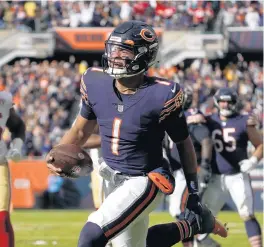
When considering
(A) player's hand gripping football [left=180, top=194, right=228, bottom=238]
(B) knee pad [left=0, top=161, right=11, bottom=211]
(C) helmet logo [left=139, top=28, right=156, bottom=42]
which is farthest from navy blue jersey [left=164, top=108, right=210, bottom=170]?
(C) helmet logo [left=139, top=28, right=156, bottom=42]

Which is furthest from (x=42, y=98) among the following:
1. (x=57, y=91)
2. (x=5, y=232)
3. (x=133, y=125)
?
(x=133, y=125)

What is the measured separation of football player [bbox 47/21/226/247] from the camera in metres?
4.98

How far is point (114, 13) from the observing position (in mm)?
23859

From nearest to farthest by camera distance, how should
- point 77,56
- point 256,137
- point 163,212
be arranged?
point 256,137
point 163,212
point 77,56

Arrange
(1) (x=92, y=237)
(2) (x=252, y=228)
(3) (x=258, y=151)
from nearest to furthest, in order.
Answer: (1) (x=92, y=237)
(2) (x=252, y=228)
(3) (x=258, y=151)

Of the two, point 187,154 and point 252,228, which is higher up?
point 187,154

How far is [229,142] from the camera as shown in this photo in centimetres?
831

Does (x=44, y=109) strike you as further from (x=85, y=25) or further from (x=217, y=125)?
(x=217, y=125)

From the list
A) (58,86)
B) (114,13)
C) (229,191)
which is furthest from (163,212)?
(114,13)

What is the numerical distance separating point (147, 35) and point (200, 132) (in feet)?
10.9

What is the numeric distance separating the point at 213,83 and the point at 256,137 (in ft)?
37.4

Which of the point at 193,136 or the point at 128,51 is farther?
the point at 193,136

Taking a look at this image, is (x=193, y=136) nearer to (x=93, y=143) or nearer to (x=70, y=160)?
(x=93, y=143)

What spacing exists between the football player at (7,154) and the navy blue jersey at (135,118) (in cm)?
105
